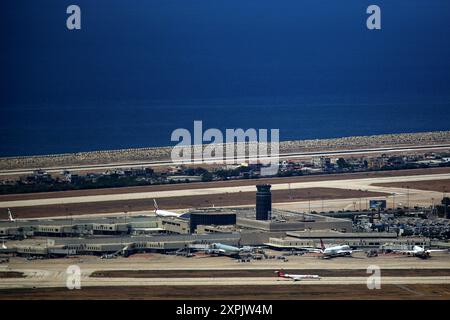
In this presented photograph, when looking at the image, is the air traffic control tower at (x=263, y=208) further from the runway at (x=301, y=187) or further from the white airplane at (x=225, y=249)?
the runway at (x=301, y=187)

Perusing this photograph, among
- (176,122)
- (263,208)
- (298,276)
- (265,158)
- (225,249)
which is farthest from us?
(176,122)

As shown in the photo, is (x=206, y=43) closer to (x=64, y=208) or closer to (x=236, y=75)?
(x=236, y=75)

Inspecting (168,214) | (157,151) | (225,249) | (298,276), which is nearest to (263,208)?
(168,214)

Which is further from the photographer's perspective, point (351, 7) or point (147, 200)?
point (351, 7)

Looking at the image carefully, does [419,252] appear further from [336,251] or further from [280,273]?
[280,273]

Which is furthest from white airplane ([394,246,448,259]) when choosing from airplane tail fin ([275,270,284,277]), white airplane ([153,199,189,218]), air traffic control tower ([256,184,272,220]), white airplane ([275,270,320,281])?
white airplane ([153,199,189,218])

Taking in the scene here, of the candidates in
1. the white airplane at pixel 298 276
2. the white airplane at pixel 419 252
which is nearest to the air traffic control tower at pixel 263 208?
the white airplane at pixel 419 252
